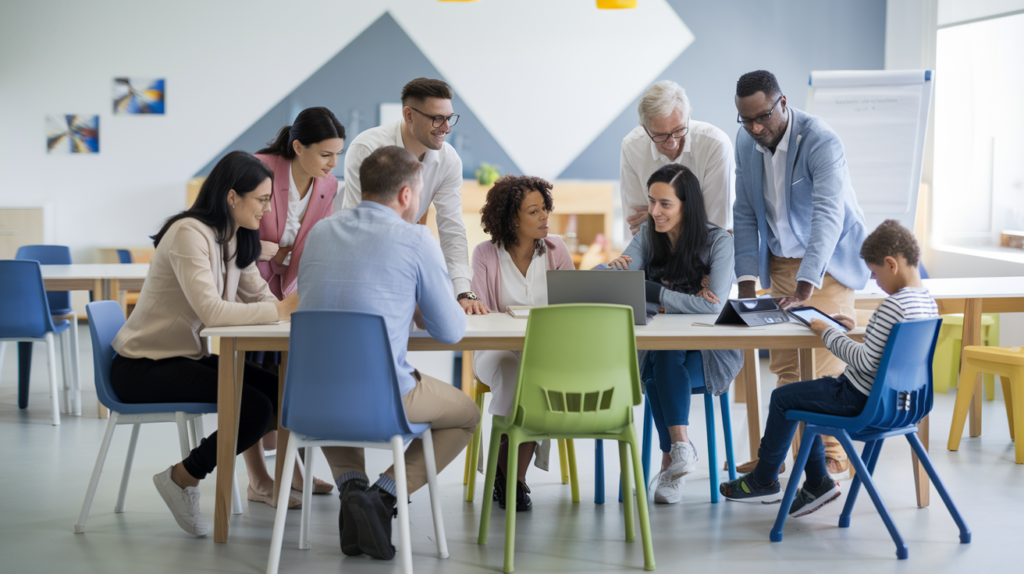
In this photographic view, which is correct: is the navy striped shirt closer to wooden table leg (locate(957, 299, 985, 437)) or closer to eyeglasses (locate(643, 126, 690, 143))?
eyeglasses (locate(643, 126, 690, 143))

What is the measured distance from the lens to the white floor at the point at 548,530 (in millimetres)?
2250

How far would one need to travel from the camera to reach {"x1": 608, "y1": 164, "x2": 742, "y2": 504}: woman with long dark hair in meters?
2.72

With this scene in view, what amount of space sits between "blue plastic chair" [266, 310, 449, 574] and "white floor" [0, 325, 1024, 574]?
15.9 inches

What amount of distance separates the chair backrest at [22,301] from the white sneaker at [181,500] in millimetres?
1915

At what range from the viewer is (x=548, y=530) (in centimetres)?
252

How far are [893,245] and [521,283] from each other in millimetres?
1248

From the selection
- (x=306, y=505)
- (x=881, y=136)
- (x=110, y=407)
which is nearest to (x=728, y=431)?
(x=306, y=505)

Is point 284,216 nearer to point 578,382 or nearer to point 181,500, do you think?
point 181,500

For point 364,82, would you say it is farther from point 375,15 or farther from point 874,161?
point 874,161

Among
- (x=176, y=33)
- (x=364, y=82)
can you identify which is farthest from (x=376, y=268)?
(x=176, y=33)

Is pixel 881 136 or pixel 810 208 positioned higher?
pixel 881 136

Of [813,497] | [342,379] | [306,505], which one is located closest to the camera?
[342,379]

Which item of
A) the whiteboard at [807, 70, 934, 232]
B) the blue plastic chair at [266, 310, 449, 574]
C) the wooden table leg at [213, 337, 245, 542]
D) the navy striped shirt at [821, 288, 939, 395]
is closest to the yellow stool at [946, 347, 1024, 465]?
the whiteboard at [807, 70, 934, 232]

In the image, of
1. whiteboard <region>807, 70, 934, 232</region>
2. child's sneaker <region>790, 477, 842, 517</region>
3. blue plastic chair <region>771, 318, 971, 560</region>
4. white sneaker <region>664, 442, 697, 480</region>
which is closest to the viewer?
blue plastic chair <region>771, 318, 971, 560</region>
